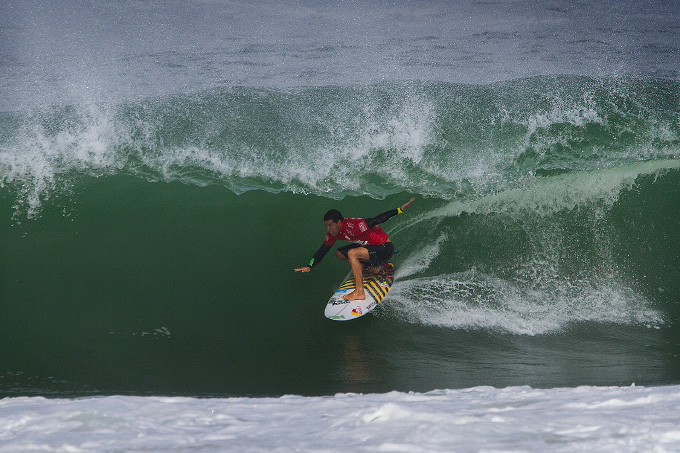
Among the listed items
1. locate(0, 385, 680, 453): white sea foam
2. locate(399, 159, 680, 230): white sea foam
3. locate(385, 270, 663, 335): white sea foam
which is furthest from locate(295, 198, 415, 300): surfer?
locate(0, 385, 680, 453): white sea foam

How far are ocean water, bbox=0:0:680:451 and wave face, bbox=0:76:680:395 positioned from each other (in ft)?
0.10

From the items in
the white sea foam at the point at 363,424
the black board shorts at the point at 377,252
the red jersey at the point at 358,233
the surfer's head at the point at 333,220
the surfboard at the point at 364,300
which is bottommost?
the surfboard at the point at 364,300

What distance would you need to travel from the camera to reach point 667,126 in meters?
7.96

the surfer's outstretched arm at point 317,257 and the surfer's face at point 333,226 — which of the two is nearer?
the surfer's face at point 333,226

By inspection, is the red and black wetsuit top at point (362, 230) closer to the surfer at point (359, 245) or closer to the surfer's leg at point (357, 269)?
the surfer at point (359, 245)

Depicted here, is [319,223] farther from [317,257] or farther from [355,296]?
[355,296]

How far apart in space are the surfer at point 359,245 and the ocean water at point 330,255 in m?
0.43

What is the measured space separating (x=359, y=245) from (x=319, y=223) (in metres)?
1.06

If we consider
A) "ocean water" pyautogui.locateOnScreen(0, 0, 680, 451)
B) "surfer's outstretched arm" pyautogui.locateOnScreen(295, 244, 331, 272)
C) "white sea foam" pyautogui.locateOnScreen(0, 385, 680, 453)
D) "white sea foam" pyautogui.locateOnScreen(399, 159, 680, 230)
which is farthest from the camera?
"white sea foam" pyautogui.locateOnScreen(399, 159, 680, 230)

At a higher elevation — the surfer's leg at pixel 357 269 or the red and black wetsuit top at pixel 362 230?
the red and black wetsuit top at pixel 362 230

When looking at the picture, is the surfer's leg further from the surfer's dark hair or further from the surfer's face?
the surfer's dark hair

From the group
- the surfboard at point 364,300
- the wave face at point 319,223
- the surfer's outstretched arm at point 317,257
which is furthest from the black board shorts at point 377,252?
the wave face at point 319,223

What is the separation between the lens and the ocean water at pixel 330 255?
9.12 ft

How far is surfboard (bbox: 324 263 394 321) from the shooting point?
17.3ft
